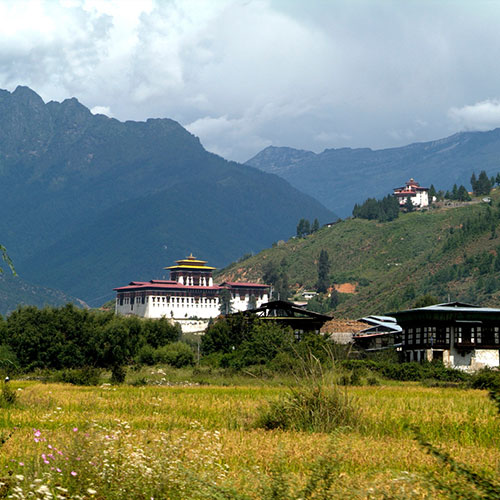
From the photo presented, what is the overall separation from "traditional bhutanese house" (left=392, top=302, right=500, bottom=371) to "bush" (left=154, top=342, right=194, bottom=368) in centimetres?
2241

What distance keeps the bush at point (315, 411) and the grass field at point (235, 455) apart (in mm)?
444

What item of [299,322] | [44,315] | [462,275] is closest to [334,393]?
[44,315]

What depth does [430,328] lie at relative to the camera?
8812 centimetres

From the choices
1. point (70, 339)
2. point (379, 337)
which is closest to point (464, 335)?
point (379, 337)

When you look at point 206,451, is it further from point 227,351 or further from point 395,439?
point 227,351

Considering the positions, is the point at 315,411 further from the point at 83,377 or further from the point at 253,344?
the point at 253,344

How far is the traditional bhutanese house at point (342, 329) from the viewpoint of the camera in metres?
111

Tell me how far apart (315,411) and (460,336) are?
68.8m

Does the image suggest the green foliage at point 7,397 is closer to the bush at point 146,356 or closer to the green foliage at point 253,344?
the green foliage at point 253,344

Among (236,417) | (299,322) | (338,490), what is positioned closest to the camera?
(338,490)

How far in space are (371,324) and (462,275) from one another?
63.3 m

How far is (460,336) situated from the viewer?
8750 cm

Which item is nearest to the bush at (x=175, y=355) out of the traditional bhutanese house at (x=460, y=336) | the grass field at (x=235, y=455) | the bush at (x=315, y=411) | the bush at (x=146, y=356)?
the bush at (x=146, y=356)

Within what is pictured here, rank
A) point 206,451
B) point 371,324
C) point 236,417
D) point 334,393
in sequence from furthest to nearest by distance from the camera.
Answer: point 371,324, point 236,417, point 334,393, point 206,451
